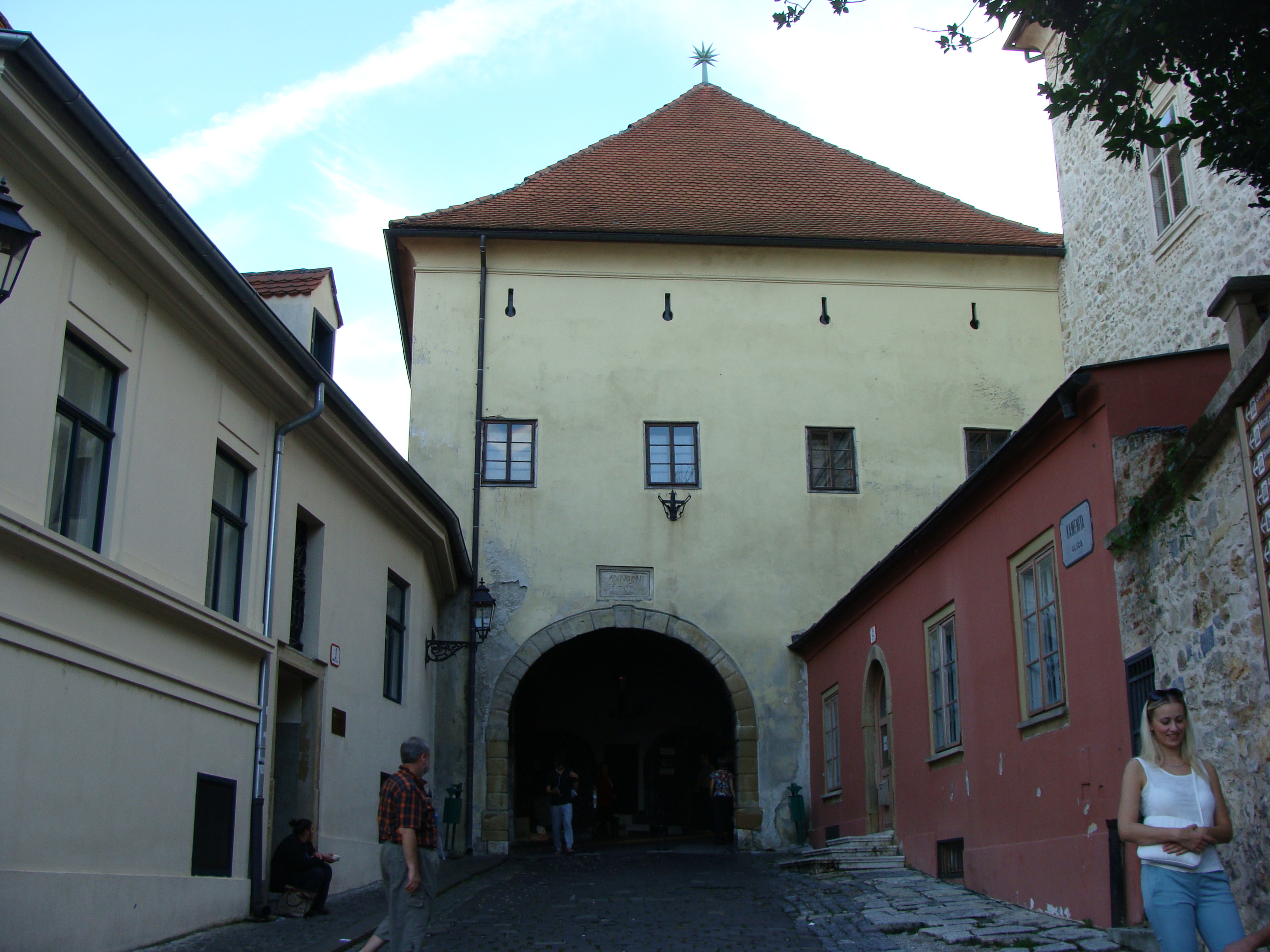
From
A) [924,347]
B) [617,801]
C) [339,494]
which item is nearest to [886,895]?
[339,494]

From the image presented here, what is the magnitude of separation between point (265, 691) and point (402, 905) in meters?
3.88

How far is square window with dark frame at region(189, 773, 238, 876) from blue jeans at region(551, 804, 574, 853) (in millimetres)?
8093

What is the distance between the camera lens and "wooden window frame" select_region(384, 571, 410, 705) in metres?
14.5

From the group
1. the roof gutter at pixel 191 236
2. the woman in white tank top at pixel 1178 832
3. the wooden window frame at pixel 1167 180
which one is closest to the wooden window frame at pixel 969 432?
the wooden window frame at pixel 1167 180

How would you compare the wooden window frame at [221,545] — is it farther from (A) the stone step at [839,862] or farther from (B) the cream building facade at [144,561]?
(A) the stone step at [839,862]

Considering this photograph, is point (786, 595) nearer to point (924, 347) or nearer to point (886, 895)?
point (924, 347)

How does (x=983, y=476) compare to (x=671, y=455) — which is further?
(x=671, y=455)

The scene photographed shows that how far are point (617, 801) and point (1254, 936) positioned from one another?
19.5 meters

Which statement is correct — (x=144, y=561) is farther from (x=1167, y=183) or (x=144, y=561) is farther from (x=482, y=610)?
(x=1167, y=183)

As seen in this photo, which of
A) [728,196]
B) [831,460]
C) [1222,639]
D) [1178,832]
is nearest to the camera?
[1178,832]

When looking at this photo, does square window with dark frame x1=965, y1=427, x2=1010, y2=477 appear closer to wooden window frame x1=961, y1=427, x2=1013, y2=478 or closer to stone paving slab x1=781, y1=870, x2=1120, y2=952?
wooden window frame x1=961, y1=427, x2=1013, y2=478

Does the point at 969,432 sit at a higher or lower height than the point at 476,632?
higher

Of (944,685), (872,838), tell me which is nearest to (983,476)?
(944,685)

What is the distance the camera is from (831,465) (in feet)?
63.2
